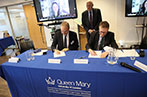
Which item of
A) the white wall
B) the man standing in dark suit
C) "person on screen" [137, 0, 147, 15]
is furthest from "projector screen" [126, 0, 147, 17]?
the man standing in dark suit

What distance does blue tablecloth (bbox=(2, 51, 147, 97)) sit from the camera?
1070 millimetres

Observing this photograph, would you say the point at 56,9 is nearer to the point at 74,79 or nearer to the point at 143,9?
the point at 74,79

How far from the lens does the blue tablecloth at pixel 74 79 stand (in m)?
1.07

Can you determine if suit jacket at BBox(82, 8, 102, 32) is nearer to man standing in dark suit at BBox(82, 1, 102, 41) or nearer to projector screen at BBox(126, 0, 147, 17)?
man standing in dark suit at BBox(82, 1, 102, 41)

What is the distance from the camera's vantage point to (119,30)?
361 cm

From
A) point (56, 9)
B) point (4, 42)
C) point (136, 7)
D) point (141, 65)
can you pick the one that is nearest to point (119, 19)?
point (136, 7)

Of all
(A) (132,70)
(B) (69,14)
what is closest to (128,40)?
(B) (69,14)

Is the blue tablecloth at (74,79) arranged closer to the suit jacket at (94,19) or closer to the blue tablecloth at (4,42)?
the suit jacket at (94,19)

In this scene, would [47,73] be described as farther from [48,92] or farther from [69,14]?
[69,14]

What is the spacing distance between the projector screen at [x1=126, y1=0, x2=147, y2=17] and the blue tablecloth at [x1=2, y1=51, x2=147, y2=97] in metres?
2.09

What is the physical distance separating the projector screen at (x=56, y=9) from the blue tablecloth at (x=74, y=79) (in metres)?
1.60

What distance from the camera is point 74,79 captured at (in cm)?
122

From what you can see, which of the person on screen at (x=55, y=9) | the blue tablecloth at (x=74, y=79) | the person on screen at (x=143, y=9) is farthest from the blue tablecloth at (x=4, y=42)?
the person on screen at (x=143, y=9)

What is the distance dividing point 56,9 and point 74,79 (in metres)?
2.13
